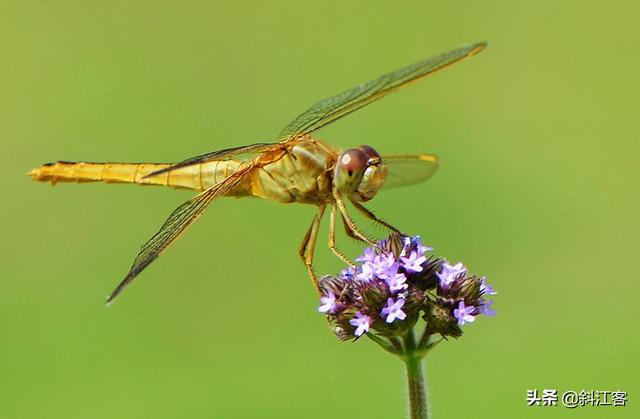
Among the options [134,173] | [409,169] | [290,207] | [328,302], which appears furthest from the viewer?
[290,207]

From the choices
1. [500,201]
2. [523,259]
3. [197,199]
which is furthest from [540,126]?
[197,199]

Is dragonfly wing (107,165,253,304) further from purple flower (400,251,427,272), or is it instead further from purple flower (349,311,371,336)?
purple flower (400,251,427,272)

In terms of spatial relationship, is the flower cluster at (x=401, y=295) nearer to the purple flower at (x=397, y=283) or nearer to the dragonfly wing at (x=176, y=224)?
the purple flower at (x=397, y=283)

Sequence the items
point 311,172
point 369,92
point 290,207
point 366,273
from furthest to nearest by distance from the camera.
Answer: point 290,207 → point 369,92 → point 311,172 → point 366,273

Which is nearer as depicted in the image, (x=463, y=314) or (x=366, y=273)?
(x=463, y=314)

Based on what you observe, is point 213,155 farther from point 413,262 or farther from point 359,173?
point 413,262

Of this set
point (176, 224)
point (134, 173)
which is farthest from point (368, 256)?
point (134, 173)

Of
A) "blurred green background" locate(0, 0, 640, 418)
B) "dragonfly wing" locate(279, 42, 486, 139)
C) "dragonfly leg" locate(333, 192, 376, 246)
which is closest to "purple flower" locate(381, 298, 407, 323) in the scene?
"dragonfly leg" locate(333, 192, 376, 246)

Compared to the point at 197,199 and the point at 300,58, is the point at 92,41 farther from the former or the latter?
the point at 197,199
